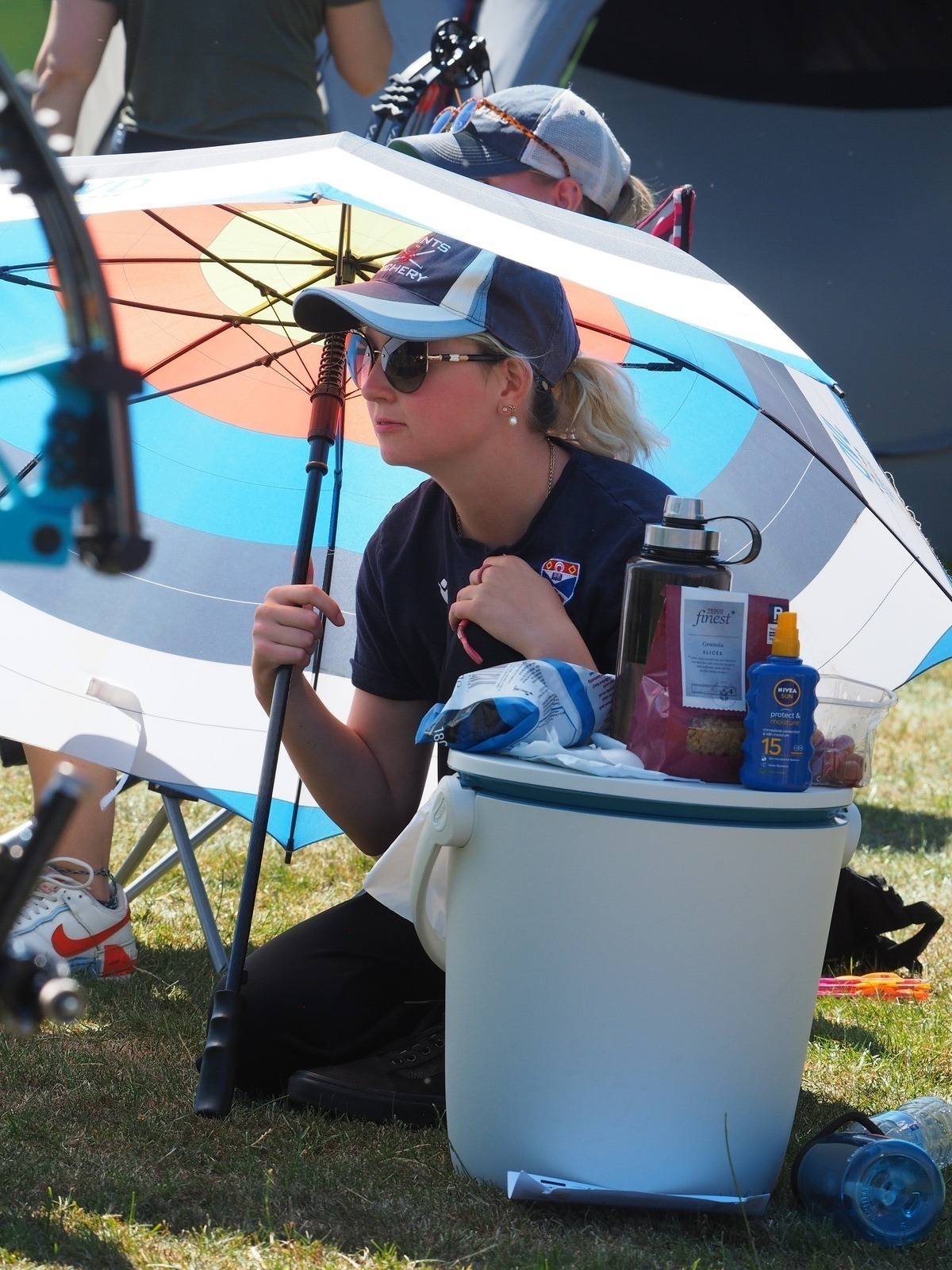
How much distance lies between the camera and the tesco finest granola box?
1370 mm

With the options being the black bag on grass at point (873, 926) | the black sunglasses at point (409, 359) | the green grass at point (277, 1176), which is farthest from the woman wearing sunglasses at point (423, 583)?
the black bag on grass at point (873, 926)

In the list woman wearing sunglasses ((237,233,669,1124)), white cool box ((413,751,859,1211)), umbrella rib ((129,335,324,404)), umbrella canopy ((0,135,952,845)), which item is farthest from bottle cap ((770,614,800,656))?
umbrella rib ((129,335,324,404))

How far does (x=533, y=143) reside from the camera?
240 cm

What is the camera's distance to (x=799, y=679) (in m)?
1.34

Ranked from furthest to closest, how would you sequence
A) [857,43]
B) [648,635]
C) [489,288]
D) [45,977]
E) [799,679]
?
[857,43] → [489,288] → [648,635] → [799,679] → [45,977]

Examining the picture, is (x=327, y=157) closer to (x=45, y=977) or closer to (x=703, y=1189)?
(x=45, y=977)

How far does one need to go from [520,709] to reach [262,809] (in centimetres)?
55

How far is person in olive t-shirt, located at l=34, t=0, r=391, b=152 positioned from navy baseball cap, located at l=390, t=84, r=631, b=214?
0.69 metres

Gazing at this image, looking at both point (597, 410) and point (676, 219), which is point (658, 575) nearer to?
point (597, 410)

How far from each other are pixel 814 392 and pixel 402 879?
0.83 metres

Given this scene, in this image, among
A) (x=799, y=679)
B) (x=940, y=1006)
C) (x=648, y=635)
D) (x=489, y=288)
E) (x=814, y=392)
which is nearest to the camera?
(x=799, y=679)

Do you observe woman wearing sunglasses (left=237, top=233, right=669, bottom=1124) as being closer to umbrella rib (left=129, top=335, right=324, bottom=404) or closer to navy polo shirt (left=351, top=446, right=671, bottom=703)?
navy polo shirt (left=351, top=446, right=671, bottom=703)

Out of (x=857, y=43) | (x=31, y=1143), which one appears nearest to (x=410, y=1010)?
(x=31, y=1143)

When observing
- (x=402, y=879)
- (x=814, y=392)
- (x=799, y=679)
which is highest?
(x=814, y=392)
